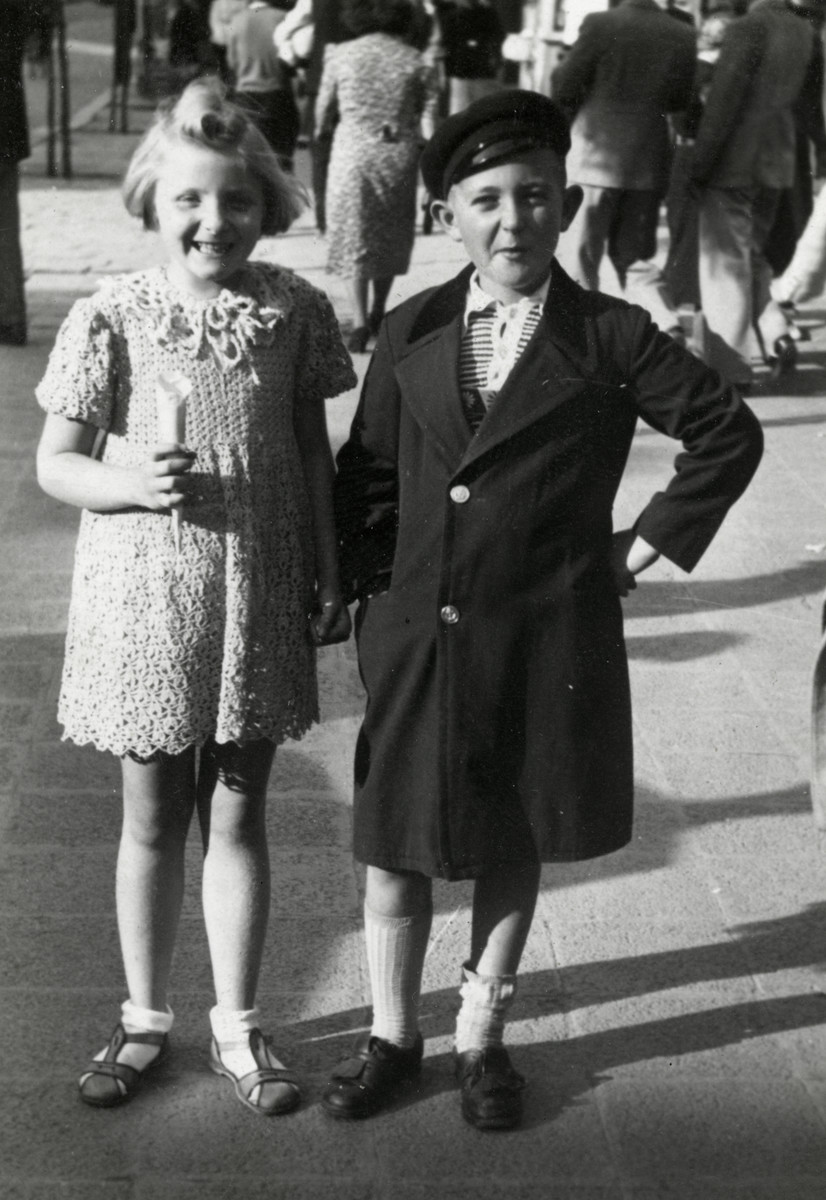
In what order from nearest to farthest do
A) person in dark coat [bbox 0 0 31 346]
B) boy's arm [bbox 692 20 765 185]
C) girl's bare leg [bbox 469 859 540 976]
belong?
girl's bare leg [bbox 469 859 540 976] < boy's arm [bbox 692 20 765 185] < person in dark coat [bbox 0 0 31 346]

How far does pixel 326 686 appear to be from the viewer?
5324mm

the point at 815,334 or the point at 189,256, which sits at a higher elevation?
the point at 189,256

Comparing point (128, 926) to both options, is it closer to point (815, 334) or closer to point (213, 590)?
point (213, 590)

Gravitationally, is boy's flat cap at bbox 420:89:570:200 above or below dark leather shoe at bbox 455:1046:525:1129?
above

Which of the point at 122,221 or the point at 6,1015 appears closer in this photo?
the point at 6,1015

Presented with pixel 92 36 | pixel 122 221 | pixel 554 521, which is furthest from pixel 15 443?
pixel 92 36

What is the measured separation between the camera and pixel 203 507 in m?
2.95

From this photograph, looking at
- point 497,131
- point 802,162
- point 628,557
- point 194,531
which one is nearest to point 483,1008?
point 628,557

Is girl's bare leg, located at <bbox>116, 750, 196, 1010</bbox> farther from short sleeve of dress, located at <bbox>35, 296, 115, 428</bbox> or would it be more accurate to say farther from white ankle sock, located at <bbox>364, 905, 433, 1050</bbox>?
short sleeve of dress, located at <bbox>35, 296, 115, 428</bbox>

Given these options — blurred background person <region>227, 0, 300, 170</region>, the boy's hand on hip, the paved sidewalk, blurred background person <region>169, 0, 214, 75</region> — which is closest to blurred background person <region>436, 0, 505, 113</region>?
blurred background person <region>227, 0, 300, 170</region>

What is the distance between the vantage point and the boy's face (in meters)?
2.85

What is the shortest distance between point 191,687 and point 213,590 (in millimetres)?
163

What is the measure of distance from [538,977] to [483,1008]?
501 mm

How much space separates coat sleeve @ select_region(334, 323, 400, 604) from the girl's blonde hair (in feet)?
0.93
